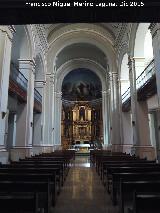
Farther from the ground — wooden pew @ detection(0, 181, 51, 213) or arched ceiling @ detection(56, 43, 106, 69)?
arched ceiling @ detection(56, 43, 106, 69)

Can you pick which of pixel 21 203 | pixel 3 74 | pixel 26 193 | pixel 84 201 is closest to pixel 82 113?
pixel 3 74

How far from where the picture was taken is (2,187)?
11.4 feet

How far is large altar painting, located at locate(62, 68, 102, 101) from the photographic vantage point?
3136 centimetres

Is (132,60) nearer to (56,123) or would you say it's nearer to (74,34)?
(74,34)

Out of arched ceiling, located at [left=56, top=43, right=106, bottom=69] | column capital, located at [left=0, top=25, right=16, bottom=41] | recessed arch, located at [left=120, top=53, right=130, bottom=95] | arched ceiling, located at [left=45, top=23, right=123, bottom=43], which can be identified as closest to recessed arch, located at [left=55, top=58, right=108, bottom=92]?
arched ceiling, located at [left=56, top=43, right=106, bottom=69]

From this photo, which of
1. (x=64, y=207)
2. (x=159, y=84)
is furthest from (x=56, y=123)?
(x=64, y=207)

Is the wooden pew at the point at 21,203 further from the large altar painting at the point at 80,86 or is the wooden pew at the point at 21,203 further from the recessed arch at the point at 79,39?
the large altar painting at the point at 80,86

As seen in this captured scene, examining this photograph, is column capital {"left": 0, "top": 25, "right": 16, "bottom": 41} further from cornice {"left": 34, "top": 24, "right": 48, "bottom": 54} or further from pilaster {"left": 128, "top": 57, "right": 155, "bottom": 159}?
pilaster {"left": 128, "top": 57, "right": 155, "bottom": 159}

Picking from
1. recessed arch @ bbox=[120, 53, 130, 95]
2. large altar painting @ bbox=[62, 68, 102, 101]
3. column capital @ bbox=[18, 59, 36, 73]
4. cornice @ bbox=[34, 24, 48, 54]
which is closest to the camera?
column capital @ bbox=[18, 59, 36, 73]

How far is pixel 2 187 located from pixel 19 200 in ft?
4.01

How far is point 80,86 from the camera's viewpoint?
1239 inches

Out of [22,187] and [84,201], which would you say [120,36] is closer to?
[84,201]

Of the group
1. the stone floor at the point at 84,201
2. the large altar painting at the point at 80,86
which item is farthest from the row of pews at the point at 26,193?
Answer: the large altar painting at the point at 80,86

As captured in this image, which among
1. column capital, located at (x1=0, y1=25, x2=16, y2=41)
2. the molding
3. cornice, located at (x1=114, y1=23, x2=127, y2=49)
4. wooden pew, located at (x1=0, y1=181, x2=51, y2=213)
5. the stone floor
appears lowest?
the stone floor
